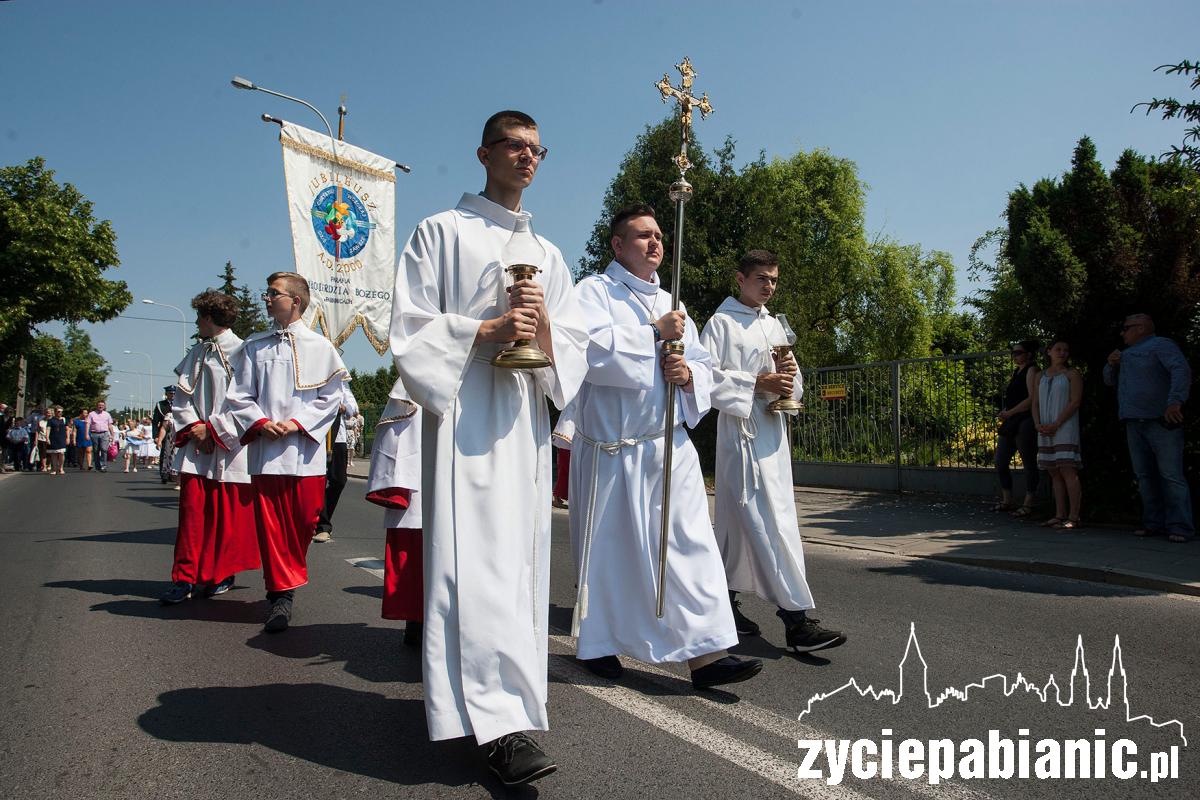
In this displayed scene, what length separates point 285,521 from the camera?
548 centimetres

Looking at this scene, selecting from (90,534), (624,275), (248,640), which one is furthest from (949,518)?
(90,534)

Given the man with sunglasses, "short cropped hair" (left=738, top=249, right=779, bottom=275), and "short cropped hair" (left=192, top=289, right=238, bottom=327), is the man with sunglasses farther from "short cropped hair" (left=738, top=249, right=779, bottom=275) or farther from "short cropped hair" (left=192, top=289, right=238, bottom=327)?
"short cropped hair" (left=192, top=289, right=238, bottom=327)

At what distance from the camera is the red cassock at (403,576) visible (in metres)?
4.45

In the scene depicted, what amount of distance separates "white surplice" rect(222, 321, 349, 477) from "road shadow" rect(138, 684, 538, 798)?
1.89 m

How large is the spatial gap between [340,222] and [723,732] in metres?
10.7

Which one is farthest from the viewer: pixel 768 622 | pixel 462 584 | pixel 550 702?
pixel 768 622

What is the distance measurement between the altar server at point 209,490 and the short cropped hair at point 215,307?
203 mm

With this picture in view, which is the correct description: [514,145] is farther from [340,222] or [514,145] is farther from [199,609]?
[340,222]

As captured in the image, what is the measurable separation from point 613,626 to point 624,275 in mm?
1703

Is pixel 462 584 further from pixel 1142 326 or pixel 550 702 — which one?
pixel 1142 326

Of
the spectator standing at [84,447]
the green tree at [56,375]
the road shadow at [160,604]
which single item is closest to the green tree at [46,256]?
the green tree at [56,375]

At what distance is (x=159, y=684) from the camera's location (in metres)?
3.98

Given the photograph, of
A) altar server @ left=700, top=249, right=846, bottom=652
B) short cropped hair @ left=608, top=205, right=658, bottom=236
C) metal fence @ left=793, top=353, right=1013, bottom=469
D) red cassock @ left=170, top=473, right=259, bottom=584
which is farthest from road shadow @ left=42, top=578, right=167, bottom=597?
metal fence @ left=793, top=353, right=1013, bottom=469

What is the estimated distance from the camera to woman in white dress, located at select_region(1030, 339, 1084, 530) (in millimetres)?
9047
